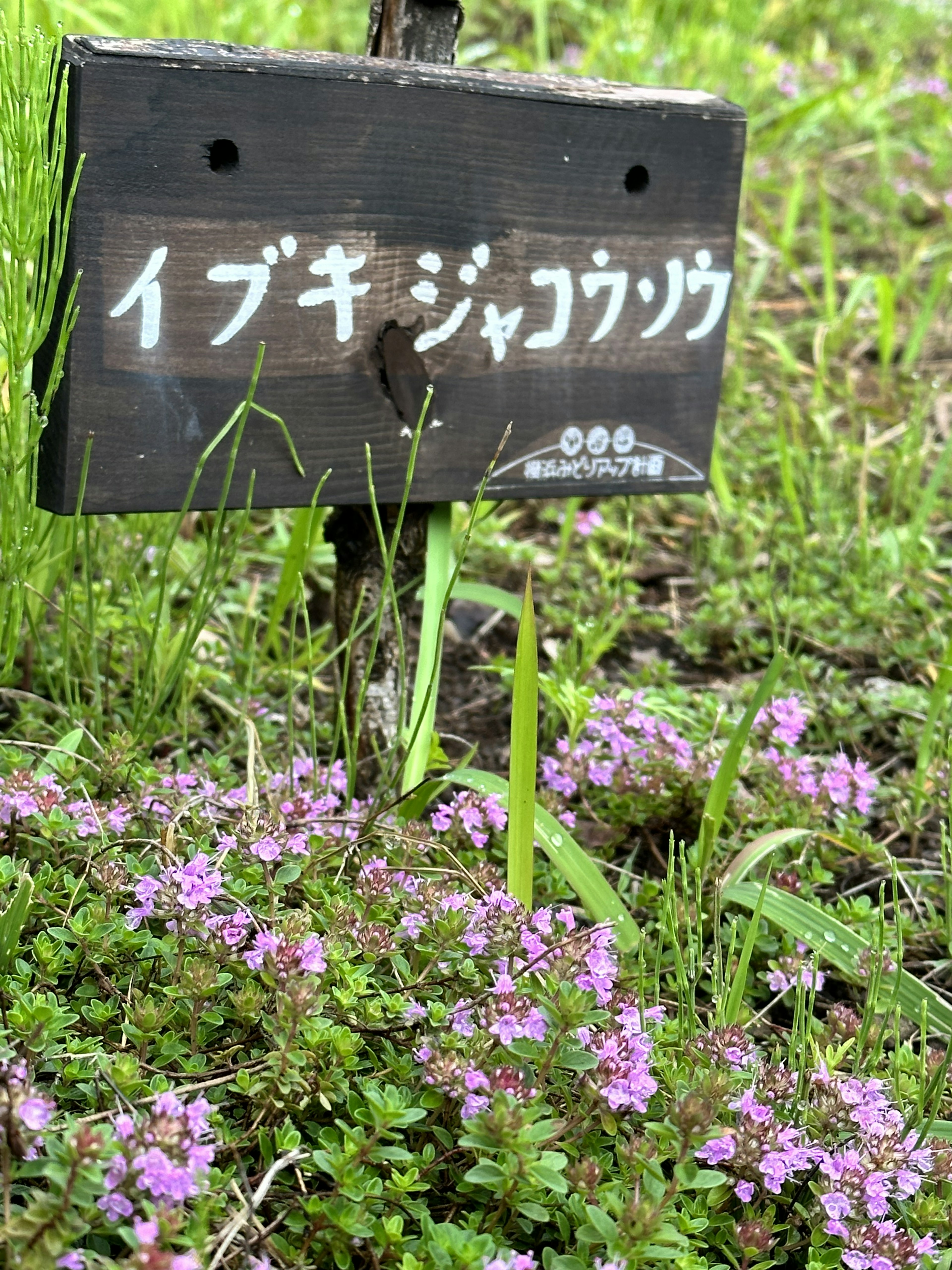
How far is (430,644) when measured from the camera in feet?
6.33

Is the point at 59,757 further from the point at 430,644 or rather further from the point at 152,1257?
the point at 152,1257

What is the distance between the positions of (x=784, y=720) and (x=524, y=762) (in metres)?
0.73

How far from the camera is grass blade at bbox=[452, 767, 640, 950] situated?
1.69 m

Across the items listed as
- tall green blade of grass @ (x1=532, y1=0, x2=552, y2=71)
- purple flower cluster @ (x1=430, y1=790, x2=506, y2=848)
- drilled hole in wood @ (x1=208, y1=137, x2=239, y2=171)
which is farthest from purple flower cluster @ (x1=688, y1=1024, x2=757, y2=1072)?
tall green blade of grass @ (x1=532, y1=0, x2=552, y2=71)

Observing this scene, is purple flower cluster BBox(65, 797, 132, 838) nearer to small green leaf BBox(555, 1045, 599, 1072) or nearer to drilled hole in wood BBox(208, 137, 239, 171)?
small green leaf BBox(555, 1045, 599, 1072)

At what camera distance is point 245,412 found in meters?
1.71

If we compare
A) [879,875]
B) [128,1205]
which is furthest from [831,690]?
[128,1205]

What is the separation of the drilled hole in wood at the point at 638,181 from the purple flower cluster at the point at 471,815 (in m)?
0.98

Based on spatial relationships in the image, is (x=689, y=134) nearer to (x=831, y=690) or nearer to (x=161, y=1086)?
(x=831, y=690)

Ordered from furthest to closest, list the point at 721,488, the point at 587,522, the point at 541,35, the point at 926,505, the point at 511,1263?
the point at 541,35, the point at 721,488, the point at 587,522, the point at 926,505, the point at 511,1263

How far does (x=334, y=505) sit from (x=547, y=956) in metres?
0.80

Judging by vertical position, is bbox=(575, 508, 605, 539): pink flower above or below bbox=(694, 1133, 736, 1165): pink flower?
above

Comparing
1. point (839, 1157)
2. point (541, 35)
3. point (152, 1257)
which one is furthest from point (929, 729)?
point (541, 35)

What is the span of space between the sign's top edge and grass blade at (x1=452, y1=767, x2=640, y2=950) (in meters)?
0.97
